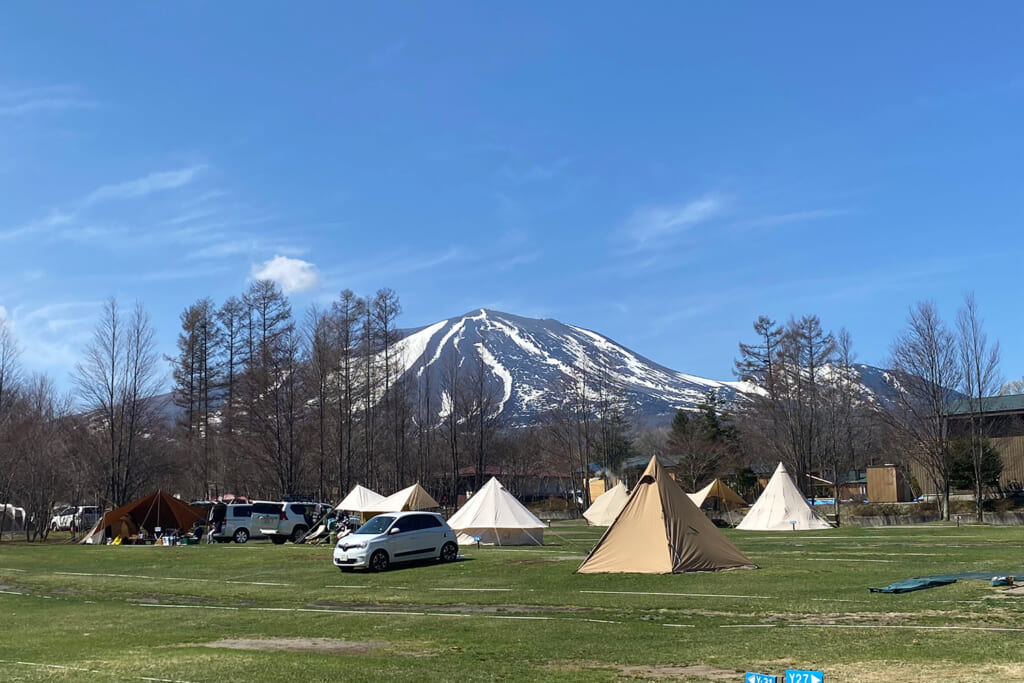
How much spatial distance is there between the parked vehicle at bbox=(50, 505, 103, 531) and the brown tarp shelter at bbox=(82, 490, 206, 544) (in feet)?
42.0

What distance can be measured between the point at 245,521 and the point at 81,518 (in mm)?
22494

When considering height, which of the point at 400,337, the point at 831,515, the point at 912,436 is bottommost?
the point at 831,515

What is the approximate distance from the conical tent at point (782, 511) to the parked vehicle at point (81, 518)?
3962 centimetres

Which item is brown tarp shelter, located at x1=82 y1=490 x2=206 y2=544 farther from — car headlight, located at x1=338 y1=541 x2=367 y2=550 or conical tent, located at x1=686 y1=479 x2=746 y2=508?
conical tent, located at x1=686 y1=479 x2=746 y2=508

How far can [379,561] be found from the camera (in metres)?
26.5

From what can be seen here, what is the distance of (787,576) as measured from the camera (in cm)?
2038

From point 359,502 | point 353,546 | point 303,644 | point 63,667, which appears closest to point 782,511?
point 359,502

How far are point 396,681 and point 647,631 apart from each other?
5001 millimetres

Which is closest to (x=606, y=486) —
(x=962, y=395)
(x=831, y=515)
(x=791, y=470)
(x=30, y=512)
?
(x=791, y=470)

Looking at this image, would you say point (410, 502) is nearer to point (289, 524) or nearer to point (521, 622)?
point (289, 524)

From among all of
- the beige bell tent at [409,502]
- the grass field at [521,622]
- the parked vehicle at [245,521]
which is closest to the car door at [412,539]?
the grass field at [521,622]

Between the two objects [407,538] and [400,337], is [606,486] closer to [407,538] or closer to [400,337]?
[400,337]

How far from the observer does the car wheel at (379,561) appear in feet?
86.0

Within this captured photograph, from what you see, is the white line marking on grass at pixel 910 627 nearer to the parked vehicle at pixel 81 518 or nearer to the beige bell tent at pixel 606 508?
the beige bell tent at pixel 606 508
